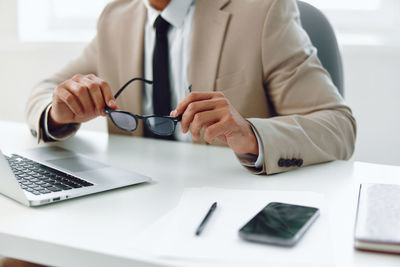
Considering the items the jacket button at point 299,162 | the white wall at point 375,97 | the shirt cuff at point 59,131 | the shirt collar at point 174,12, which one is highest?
the shirt collar at point 174,12

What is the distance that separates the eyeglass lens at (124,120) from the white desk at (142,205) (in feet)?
0.28

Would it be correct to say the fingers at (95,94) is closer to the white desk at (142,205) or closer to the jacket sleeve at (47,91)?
the white desk at (142,205)

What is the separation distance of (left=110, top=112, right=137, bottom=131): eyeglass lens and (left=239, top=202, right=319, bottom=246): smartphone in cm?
→ 40

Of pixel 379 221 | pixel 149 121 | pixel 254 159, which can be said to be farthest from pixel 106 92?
pixel 379 221

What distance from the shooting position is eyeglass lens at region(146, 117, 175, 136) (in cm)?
95

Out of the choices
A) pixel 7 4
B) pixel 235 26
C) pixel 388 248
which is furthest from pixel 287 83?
pixel 7 4

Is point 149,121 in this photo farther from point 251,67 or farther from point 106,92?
point 251,67

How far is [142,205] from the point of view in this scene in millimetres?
770

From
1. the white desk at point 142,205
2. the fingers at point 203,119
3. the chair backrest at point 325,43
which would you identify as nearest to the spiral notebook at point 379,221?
the white desk at point 142,205

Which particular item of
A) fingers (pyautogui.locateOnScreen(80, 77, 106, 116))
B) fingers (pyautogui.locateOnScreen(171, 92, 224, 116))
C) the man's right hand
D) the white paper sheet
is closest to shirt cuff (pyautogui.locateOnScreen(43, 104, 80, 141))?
the man's right hand

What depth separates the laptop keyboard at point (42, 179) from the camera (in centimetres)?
81

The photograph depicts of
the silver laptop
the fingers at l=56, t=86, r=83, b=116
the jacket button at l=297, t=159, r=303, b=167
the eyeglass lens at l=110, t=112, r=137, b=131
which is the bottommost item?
the jacket button at l=297, t=159, r=303, b=167

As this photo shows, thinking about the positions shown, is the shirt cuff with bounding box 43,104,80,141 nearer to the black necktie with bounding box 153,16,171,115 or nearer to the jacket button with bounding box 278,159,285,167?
the black necktie with bounding box 153,16,171,115

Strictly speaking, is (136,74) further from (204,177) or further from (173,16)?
(204,177)
